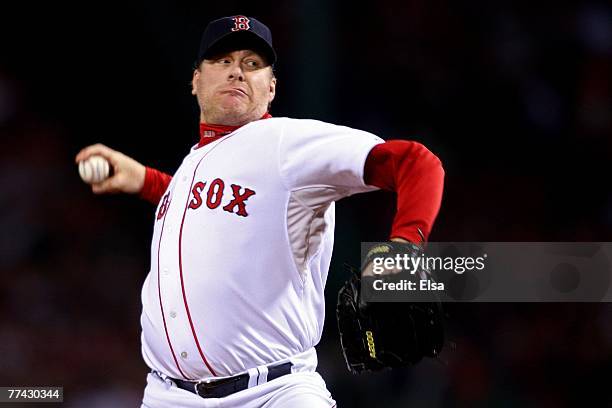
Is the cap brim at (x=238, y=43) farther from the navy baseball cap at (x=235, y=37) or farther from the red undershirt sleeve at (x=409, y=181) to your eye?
the red undershirt sleeve at (x=409, y=181)

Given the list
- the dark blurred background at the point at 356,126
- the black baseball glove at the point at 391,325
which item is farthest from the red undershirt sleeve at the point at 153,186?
the dark blurred background at the point at 356,126

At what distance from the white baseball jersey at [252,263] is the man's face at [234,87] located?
27 centimetres

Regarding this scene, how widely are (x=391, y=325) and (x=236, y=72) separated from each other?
105cm

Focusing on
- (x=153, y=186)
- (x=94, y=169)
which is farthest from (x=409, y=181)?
(x=153, y=186)

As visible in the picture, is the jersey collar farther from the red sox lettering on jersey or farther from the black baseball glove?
the black baseball glove

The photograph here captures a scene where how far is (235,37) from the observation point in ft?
8.43

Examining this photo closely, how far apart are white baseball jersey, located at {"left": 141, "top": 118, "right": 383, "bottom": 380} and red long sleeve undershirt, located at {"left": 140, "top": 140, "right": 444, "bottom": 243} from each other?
0.18m

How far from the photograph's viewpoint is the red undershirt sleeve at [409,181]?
5.79 feet

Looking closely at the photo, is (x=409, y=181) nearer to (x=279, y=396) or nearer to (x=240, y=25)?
(x=279, y=396)

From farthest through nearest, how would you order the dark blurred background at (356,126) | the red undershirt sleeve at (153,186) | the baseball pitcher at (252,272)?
the dark blurred background at (356,126) < the red undershirt sleeve at (153,186) < the baseball pitcher at (252,272)

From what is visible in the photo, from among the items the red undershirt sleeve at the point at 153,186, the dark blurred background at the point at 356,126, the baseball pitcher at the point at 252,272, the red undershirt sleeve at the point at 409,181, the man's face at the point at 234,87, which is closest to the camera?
the red undershirt sleeve at the point at 409,181

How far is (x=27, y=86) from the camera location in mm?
5059

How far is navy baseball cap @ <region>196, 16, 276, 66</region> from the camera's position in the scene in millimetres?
2553

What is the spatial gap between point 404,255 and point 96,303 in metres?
3.33
